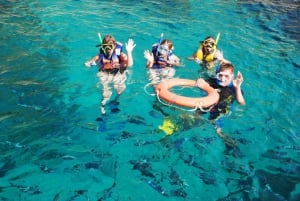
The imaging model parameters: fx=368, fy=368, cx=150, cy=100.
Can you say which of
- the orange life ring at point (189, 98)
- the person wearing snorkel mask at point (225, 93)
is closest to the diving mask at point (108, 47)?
the orange life ring at point (189, 98)

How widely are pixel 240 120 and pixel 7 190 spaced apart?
14.2 ft

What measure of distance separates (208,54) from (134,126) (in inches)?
124

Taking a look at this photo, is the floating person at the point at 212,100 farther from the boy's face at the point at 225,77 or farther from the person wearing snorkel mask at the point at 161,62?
the person wearing snorkel mask at the point at 161,62

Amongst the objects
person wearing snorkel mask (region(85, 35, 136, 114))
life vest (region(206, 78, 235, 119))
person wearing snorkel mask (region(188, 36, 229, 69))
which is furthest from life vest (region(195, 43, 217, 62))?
life vest (region(206, 78, 235, 119))

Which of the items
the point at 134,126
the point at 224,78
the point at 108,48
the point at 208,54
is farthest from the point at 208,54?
the point at 134,126

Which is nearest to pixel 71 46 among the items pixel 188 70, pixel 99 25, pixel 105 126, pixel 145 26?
pixel 99 25

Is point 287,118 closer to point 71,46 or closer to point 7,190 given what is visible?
point 7,190

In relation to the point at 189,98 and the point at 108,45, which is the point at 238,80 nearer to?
the point at 189,98

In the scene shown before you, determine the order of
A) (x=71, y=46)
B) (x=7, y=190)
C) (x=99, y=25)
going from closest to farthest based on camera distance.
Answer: (x=7, y=190), (x=71, y=46), (x=99, y=25)

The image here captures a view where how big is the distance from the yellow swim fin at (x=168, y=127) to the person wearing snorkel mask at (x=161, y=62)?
1645mm

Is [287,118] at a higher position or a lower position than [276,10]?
lower

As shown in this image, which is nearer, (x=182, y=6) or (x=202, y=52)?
(x=202, y=52)

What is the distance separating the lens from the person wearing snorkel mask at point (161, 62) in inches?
329

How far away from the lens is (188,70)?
898cm
